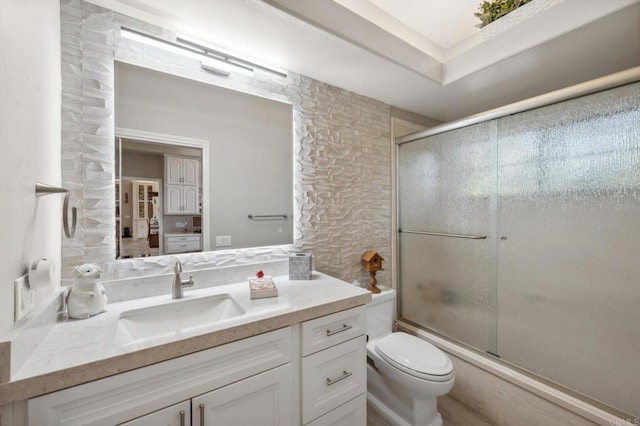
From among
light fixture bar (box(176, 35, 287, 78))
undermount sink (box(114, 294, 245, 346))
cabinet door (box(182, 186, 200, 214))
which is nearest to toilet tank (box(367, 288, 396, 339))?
undermount sink (box(114, 294, 245, 346))

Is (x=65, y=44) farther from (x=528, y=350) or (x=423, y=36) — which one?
(x=528, y=350)

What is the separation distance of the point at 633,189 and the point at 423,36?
1415mm

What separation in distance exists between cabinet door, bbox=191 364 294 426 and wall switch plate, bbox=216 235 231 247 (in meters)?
0.73

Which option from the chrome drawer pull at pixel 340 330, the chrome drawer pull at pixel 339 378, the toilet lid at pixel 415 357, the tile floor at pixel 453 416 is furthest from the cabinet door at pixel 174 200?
the tile floor at pixel 453 416

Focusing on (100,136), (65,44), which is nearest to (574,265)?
(100,136)

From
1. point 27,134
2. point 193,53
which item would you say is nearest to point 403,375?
point 27,134

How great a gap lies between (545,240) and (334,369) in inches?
53.4

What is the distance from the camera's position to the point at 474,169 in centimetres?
178

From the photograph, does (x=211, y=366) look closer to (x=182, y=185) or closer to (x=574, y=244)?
(x=182, y=185)

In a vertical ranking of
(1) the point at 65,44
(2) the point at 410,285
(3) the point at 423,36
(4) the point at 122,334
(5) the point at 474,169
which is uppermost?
(3) the point at 423,36

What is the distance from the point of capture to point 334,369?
44.6 inches

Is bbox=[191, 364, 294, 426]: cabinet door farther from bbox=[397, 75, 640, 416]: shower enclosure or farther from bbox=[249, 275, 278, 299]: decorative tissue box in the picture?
bbox=[397, 75, 640, 416]: shower enclosure

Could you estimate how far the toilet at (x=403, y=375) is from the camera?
130 cm

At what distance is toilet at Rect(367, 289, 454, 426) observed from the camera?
1303mm
